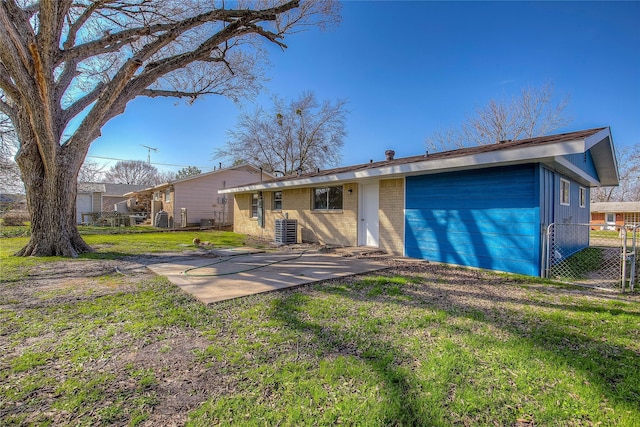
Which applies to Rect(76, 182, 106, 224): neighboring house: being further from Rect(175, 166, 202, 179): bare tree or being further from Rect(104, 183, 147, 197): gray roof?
Rect(175, 166, 202, 179): bare tree

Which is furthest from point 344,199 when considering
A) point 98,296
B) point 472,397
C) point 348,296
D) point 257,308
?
point 472,397

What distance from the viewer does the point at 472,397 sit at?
2.05 metres

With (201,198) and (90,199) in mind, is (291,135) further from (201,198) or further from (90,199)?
(90,199)

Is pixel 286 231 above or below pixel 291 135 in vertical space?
below

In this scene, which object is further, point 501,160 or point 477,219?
point 477,219

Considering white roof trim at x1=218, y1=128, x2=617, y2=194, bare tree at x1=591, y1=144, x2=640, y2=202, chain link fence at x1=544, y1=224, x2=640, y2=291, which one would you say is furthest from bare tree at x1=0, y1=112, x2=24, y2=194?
bare tree at x1=591, y1=144, x2=640, y2=202

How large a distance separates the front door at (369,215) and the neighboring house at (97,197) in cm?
2631

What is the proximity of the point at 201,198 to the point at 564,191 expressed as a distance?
19.6m

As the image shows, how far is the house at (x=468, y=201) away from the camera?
5758 millimetres

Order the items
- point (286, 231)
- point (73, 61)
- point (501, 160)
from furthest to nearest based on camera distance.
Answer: point (286, 231)
point (73, 61)
point (501, 160)

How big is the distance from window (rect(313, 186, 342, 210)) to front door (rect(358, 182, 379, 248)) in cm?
102

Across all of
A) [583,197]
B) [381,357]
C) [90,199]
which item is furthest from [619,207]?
[90,199]

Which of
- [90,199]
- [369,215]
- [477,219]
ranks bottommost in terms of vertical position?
[477,219]

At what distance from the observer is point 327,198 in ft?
34.5
